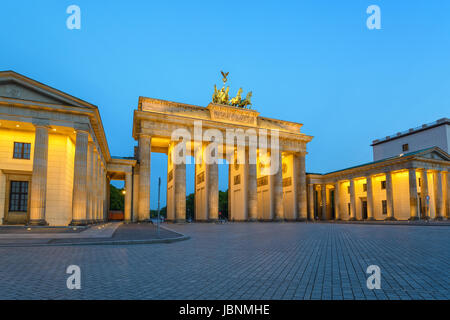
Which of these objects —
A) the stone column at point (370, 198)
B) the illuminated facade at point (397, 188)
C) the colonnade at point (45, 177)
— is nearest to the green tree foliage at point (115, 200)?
the illuminated facade at point (397, 188)

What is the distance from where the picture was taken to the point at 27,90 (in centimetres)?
2423

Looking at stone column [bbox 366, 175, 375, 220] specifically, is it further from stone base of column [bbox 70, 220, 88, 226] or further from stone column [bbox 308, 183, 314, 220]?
stone base of column [bbox 70, 220, 88, 226]

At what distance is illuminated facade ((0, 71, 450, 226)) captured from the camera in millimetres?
24562

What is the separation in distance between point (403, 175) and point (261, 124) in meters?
23.3

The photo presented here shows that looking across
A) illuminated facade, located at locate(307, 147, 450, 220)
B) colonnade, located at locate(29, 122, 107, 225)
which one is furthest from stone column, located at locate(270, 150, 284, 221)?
colonnade, located at locate(29, 122, 107, 225)

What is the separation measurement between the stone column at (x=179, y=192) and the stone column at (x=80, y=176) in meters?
18.4

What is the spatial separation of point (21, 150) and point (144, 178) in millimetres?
16924

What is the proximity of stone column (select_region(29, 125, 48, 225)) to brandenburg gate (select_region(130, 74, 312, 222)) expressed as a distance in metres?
18.6

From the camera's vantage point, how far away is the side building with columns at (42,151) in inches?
935

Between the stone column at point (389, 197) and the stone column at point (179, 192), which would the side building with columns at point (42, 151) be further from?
the stone column at point (389, 197)

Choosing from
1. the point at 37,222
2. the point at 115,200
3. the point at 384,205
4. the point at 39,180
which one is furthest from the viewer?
the point at 115,200

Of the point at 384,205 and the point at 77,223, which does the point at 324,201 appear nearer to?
the point at 384,205

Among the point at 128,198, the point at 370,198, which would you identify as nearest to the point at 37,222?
the point at 128,198
